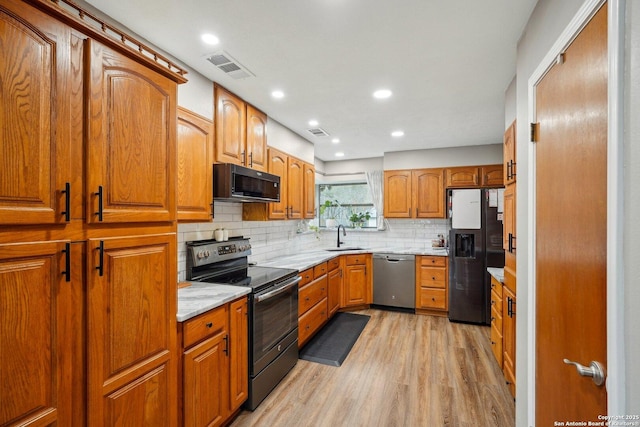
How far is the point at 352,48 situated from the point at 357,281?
3.30 metres

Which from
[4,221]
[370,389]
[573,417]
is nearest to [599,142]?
[573,417]

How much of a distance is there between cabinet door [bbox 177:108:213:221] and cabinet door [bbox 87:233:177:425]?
61 cm

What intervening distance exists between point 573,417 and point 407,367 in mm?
1811

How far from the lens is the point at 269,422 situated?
2021 mm

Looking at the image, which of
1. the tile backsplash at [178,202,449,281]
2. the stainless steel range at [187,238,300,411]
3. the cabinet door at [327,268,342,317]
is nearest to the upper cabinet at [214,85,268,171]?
the tile backsplash at [178,202,449,281]

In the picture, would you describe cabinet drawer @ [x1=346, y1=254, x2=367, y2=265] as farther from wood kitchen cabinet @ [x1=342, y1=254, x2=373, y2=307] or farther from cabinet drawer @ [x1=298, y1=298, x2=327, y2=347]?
cabinet drawer @ [x1=298, y1=298, x2=327, y2=347]

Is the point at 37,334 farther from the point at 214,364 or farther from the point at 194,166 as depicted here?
the point at 194,166

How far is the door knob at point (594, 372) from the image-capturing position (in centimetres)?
90

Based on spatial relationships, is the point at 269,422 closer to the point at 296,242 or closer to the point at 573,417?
the point at 573,417

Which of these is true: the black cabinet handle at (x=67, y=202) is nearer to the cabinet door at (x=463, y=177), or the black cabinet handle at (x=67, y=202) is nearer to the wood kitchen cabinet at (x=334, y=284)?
the wood kitchen cabinet at (x=334, y=284)

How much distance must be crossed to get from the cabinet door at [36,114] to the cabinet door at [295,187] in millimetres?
2520

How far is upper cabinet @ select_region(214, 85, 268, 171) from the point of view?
95.6 inches

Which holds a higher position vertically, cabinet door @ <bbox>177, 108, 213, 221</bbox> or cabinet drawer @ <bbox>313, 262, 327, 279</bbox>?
cabinet door @ <bbox>177, 108, 213, 221</bbox>

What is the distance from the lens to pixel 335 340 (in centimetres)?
337
